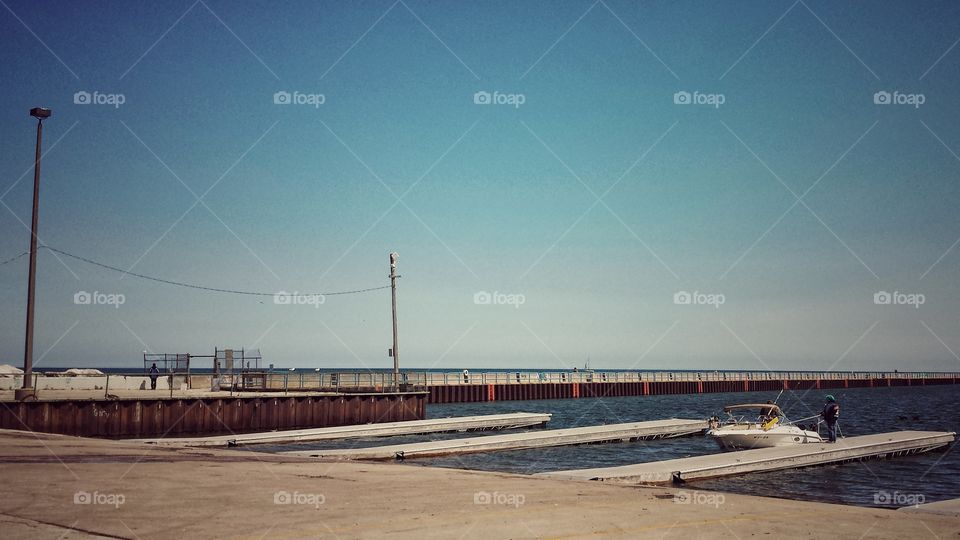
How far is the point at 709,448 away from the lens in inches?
1406

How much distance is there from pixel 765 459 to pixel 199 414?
24.6m

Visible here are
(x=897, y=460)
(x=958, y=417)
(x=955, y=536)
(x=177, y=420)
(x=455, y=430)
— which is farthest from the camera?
(x=958, y=417)

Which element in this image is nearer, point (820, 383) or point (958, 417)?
point (958, 417)

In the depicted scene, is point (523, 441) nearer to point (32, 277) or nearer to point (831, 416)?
point (831, 416)

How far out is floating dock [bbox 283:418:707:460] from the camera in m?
26.0

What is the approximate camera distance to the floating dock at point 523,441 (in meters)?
26.0

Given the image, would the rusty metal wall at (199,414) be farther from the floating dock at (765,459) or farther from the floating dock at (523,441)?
the floating dock at (765,459)

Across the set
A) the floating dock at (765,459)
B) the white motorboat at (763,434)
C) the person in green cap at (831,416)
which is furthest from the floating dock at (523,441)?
the person in green cap at (831,416)

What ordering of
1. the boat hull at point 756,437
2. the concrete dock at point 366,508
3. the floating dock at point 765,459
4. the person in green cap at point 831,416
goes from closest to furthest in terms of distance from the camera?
the concrete dock at point 366,508 → the floating dock at point 765,459 → the person in green cap at point 831,416 → the boat hull at point 756,437

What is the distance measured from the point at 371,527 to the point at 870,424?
2163 inches

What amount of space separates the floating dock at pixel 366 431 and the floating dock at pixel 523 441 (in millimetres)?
4280

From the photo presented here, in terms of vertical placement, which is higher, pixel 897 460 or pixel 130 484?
pixel 130 484

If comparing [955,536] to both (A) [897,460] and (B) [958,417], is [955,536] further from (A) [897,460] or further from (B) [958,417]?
(B) [958,417]

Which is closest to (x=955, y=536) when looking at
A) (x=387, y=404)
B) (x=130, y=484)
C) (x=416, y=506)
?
(x=416, y=506)
